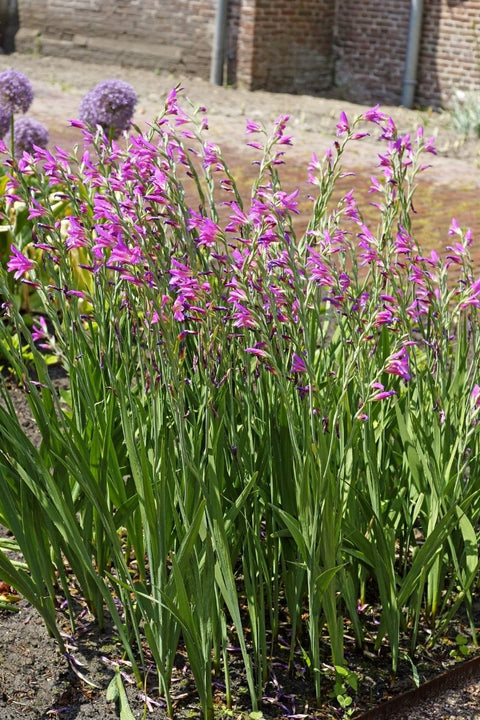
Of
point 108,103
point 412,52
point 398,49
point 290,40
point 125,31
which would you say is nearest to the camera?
point 108,103

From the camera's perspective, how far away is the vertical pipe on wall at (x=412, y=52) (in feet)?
40.1

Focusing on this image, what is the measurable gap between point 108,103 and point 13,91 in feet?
1.55

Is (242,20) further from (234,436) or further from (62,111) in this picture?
(234,436)

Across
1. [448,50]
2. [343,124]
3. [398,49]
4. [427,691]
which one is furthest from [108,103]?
[398,49]

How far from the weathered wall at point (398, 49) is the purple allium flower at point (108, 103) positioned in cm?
809

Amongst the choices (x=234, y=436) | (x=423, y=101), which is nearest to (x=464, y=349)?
(x=234, y=436)

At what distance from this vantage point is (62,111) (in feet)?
35.9

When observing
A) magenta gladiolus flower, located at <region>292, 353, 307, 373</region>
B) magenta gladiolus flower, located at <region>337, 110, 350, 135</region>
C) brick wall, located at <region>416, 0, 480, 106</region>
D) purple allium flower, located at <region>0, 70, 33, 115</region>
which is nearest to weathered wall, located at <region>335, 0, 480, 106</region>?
brick wall, located at <region>416, 0, 480, 106</region>

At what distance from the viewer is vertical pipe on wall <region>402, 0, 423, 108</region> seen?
12.2 meters

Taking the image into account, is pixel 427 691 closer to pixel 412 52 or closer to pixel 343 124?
pixel 343 124

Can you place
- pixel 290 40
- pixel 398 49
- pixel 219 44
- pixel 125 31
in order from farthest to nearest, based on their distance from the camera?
pixel 125 31
pixel 290 40
pixel 219 44
pixel 398 49

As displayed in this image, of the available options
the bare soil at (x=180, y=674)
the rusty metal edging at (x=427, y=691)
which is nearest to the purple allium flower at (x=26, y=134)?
the bare soil at (x=180, y=674)

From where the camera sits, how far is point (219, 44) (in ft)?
42.3

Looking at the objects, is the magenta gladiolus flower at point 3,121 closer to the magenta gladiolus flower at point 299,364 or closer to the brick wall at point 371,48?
the magenta gladiolus flower at point 299,364
